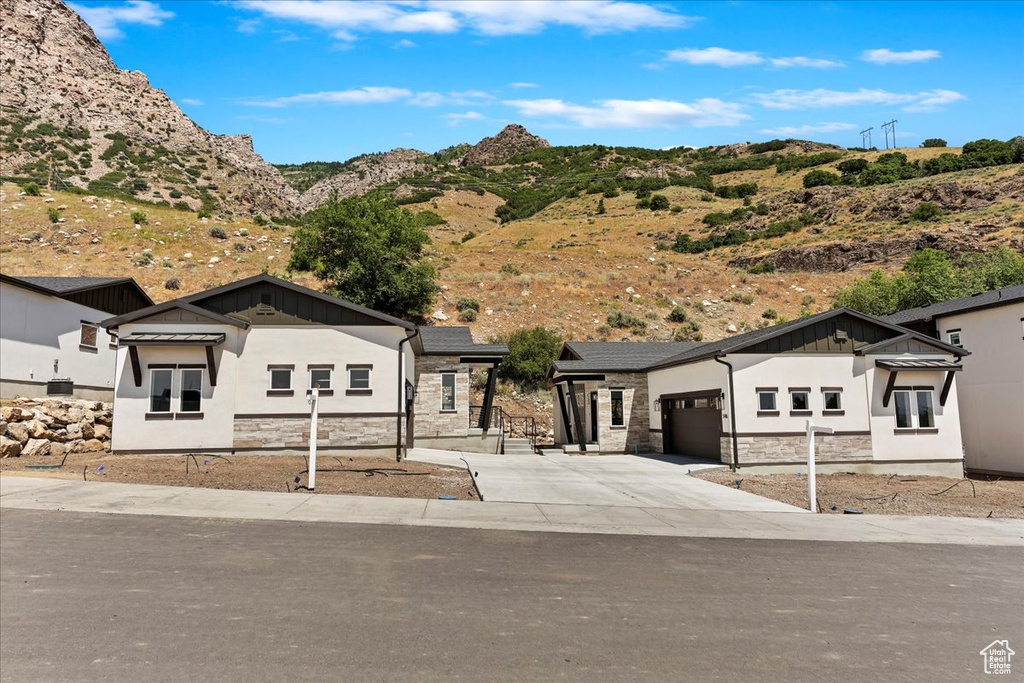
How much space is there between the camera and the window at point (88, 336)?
23266 millimetres

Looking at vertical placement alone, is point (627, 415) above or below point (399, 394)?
below

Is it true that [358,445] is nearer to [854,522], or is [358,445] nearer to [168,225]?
[854,522]

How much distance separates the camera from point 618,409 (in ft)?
89.9

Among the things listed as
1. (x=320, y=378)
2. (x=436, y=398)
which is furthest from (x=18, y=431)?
(x=436, y=398)

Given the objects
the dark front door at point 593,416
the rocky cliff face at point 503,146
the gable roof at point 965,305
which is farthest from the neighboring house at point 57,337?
the rocky cliff face at point 503,146

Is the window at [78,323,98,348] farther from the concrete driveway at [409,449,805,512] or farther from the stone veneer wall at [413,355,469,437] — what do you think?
the concrete driveway at [409,449,805,512]

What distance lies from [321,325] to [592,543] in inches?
524

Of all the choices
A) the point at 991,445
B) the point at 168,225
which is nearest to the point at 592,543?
the point at 991,445

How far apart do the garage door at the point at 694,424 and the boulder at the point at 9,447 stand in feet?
68.6

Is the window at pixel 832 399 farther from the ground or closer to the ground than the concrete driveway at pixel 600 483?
farther from the ground

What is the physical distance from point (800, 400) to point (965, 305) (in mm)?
8332

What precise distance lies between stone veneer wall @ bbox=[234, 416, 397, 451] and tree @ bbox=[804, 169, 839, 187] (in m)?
76.0

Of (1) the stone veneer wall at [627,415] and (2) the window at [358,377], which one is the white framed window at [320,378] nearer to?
(2) the window at [358,377]

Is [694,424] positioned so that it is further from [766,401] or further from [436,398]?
[436,398]
